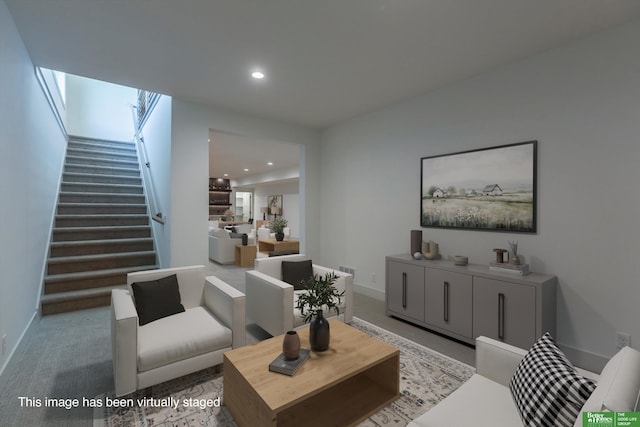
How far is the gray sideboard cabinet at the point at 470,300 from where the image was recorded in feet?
8.12

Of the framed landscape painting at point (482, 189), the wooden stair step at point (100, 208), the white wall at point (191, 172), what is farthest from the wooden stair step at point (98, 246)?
the framed landscape painting at point (482, 189)

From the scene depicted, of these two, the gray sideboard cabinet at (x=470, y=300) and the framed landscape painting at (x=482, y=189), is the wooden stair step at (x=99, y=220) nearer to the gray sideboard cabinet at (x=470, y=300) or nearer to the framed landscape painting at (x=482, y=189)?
the gray sideboard cabinet at (x=470, y=300)

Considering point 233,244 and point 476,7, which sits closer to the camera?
point 476,7

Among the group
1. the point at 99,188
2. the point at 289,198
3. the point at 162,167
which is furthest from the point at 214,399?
the point at 289,198

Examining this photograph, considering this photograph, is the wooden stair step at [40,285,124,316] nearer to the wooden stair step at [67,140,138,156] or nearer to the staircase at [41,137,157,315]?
the staircase at [41,137,157,315]

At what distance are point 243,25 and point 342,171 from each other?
2.89 m

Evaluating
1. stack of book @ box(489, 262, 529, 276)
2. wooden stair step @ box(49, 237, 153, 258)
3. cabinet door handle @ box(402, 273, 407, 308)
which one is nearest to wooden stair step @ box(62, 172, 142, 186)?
wooden stair step @ box(49, 237, 153, 258)

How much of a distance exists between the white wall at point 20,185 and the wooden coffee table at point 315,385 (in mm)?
2023

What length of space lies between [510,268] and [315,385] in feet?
7.06

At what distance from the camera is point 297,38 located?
8.23ft

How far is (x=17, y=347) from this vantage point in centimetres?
258

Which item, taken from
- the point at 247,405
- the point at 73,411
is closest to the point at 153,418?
the point at 73,411

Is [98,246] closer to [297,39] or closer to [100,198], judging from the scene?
[100,198]

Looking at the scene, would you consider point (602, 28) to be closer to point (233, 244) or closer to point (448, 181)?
point (448, 181)
